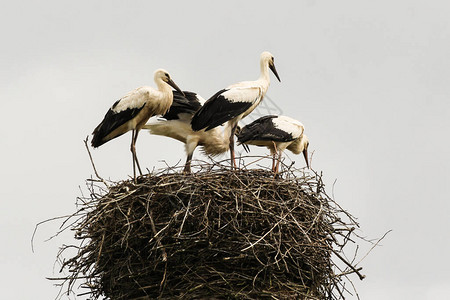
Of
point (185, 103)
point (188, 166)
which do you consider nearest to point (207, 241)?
point (188, 166)

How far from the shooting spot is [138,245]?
30.2 ft

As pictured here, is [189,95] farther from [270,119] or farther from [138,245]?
[138,245]

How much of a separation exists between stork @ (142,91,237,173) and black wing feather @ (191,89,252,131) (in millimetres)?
1113

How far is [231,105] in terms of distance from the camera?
1150 centimetres

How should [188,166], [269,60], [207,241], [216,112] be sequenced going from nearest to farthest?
1. [207,241]
2. [188,166]
3. [216,112]
4. [269,60]

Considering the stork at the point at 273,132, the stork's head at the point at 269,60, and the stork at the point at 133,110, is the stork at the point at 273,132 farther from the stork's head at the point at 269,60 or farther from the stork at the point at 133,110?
the stork at the point at 133,110

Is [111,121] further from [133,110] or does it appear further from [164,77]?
[164,77]

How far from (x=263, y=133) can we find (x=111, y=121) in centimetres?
252

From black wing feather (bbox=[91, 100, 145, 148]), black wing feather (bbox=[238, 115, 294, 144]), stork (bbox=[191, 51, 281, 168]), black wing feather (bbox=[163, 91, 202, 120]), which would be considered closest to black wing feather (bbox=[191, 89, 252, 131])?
stork (bbox=[191, 51, 281, 168])

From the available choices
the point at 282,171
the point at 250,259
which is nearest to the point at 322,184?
the point at 282,171

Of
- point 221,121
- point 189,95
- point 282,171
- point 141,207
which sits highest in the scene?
point 189,95

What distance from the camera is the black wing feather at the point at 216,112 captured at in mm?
11445

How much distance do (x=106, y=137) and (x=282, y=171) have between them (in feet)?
8.33

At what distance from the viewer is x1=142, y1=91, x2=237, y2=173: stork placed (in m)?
12.7
